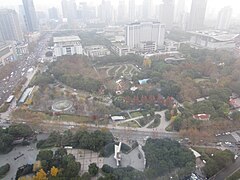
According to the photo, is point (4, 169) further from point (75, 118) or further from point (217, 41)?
point (217, 41)

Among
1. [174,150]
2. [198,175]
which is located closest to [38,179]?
[174,150]

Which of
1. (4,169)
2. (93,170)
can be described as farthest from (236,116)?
(4,169)

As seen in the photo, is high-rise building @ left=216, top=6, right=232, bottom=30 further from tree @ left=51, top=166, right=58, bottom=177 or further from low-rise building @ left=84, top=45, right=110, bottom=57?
tree @ left=51, top=166, right=58, bottom=177

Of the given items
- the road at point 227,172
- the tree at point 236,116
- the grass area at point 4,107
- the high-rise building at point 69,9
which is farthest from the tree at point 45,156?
the high-rise building at point 69,9

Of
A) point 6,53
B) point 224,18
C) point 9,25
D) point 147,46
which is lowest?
point 147,46

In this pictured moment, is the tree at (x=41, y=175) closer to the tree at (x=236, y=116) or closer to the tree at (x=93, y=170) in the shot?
the tree at (x=93, y=170)
